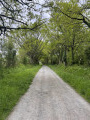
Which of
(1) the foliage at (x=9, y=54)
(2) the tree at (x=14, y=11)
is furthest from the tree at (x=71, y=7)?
(1) the foliage at (x=9, y=54)

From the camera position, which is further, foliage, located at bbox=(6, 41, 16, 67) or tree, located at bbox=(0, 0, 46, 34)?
foliage, located at bbox=(6, 41, 16, 67)

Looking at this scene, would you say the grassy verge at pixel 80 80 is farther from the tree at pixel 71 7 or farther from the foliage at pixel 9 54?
the foliage at pixel 9 54

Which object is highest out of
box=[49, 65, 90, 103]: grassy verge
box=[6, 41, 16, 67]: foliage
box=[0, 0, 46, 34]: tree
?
box=[0, 0, 46, 34]: tree

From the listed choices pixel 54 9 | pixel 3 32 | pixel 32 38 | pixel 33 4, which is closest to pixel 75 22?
pixel 54 9

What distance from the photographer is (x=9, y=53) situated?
1681cm

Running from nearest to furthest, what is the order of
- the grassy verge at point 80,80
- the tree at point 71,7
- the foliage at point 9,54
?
the grassy verge at point 80,80
the tree at point 71,7
the foliage at point 9,54

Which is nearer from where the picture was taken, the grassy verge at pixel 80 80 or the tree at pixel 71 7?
the grassy verge at pixel 80 80

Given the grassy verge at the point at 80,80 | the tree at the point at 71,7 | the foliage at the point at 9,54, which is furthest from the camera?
the foliage at the point at 9,54

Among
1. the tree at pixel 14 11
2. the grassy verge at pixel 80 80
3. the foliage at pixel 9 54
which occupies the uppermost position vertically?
the tree at pixel 14 11

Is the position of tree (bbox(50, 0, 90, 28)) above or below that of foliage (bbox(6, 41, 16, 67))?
above

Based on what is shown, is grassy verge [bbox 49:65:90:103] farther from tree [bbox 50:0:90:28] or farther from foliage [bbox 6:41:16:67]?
foliage [bbox 6:41:16:67]

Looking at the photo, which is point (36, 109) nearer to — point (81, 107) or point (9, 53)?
point (81, 107)

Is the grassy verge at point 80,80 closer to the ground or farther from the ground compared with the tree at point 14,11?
closer to the ground

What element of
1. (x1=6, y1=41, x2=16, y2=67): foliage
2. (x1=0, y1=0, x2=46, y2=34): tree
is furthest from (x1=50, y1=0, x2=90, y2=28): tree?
(x1=6, y1=41, x2=16, y2=67): foliage
